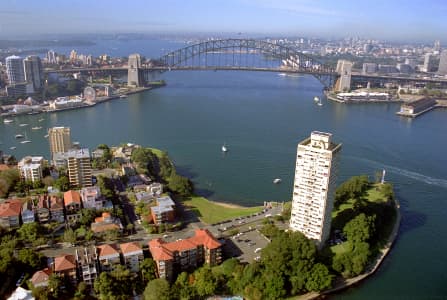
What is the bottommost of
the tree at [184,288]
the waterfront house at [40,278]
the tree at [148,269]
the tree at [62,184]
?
the tree at [184,288]

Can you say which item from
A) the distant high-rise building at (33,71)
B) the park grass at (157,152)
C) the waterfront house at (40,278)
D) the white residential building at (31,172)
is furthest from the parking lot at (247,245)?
the distant high-rise building at (33,71)

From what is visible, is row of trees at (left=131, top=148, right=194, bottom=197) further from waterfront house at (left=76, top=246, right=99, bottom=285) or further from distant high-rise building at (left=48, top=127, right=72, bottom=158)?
waterfront house at (left=76, top=246, right=99, bottom=285)

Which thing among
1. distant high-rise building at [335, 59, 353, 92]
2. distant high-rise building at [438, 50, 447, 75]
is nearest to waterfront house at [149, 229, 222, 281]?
distant high-rise building at [335, 59, 353, 92]

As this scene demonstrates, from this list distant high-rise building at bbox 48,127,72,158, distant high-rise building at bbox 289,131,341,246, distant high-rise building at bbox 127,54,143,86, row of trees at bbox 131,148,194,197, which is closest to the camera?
distant high-rise building at bbox 289,131,341,246

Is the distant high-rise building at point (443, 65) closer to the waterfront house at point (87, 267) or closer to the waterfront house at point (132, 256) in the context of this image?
the waterfront house at point (132, 256)

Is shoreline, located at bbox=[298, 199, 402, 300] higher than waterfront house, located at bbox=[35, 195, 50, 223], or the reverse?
waterfront house, located at bbox=[35, 195, 50, 223]

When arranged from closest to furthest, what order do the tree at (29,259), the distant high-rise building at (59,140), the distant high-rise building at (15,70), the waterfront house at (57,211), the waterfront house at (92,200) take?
the tree at (29,259)
the waterfront house at (57,211)
the waterfront house at (92,200)
the distant high-rise building at (59,140)
the distant high-rise building at (15,70)

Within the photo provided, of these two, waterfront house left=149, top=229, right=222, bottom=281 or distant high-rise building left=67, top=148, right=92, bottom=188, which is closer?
waterfront house left=149, top=229, right=222, bottom=281
